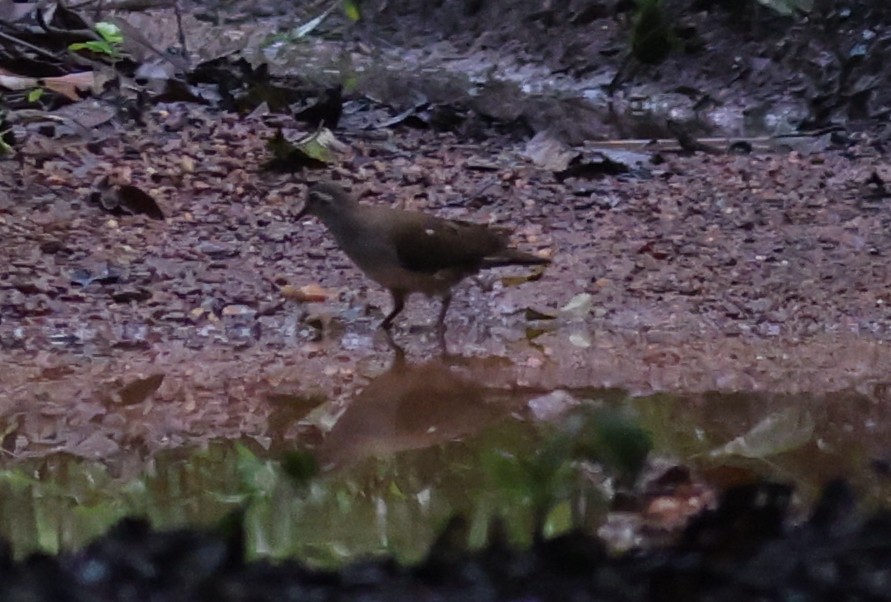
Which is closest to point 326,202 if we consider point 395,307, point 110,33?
point 395,307

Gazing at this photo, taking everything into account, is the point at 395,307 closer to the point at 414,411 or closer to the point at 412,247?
the point at 412,247

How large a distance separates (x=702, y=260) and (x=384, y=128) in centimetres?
253

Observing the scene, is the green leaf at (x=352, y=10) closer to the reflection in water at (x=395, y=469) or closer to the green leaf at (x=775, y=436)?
the reflection in water at (x=395, y=469)

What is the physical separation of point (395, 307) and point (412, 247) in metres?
0.40

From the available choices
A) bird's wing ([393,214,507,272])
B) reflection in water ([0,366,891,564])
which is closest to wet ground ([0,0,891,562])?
reflection in water ([0,366,891,564])

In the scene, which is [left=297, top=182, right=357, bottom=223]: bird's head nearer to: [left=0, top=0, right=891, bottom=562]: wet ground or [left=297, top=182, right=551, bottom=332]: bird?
[left=297, top=182, right=551, bottom=332]: bird

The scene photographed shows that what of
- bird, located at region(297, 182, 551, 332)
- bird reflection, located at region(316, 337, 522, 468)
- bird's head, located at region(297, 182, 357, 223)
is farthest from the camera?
bird's head, located at region(297, 182, 357, 223)

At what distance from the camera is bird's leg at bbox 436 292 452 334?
3.92m

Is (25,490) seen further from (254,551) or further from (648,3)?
(648,3)

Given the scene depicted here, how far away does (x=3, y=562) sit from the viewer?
54.9 inches

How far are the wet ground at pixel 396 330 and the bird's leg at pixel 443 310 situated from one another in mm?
33

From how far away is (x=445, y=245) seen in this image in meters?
4.54

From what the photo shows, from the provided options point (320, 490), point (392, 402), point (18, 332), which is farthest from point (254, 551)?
point (18, 332)

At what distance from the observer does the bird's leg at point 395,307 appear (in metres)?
3.95
